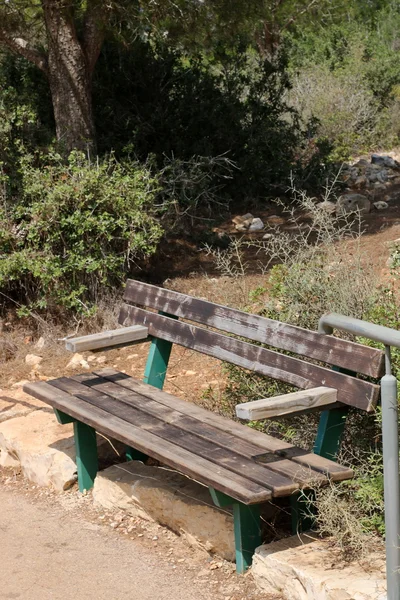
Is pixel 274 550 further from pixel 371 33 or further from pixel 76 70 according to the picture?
pixel 371 33

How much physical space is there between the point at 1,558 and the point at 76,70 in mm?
5575

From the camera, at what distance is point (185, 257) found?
352 inches

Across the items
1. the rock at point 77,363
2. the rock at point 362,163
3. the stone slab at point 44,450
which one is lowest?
the stone slab at point 44,450

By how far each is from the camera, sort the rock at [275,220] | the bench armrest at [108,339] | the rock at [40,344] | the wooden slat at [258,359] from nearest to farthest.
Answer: the wooden slat at [258,359] → the bench armrest at [108,339] → the rock at [40,344] → the rock at [275,220]

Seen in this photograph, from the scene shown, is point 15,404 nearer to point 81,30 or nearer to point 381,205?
point 81,30

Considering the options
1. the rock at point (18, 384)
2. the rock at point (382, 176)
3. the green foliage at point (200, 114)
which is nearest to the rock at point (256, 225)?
the green foliage at point (200, 114)

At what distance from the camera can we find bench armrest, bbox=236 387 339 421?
320 centimetres

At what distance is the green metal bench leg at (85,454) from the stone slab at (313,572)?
49.2 inches

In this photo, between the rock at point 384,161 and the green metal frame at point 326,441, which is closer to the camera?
the green metal frame at point 326,441

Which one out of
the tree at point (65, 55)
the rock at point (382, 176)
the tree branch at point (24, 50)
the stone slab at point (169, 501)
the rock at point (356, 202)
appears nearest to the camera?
the stone slab at point (169, 501)

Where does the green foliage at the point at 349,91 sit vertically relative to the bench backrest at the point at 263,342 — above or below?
above

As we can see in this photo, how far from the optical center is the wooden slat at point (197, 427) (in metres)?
3.33

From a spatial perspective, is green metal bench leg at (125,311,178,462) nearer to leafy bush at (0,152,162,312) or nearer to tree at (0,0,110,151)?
leafy bush at (0,152,162,312)

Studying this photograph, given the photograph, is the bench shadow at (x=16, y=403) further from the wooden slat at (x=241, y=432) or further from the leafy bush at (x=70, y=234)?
the leafy bush at (x=70, y=234)
